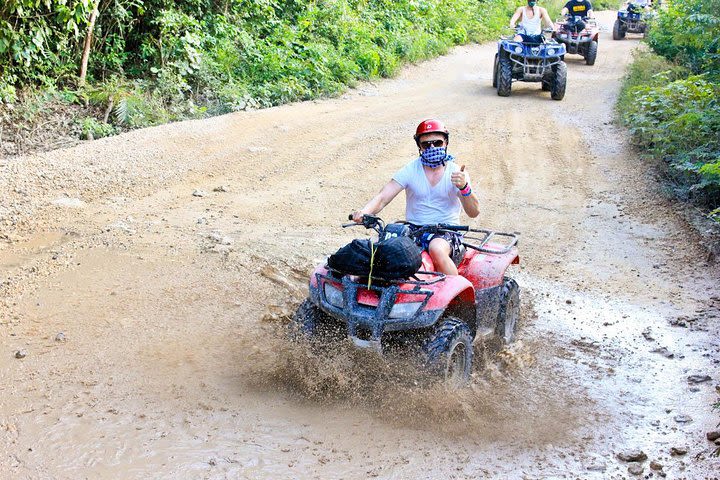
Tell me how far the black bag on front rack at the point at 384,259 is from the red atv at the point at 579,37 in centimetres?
1826

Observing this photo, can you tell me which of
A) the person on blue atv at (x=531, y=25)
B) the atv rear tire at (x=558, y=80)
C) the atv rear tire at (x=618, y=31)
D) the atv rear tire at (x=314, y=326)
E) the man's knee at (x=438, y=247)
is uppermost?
the man's knee at (x=438, y=247)

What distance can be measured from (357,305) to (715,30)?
10.1 metres

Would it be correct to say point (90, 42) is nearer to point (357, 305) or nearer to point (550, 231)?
point (550, 231)

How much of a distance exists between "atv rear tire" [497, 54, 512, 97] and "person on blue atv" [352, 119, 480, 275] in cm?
1102

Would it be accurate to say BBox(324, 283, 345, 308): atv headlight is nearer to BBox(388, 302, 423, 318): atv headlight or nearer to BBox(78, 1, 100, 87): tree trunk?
BBox(388, 302, 423, 318): atv headlight

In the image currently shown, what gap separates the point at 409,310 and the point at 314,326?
2.35 feet

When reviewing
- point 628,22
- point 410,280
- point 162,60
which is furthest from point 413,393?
point 628,22

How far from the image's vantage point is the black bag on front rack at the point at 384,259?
16.1ft

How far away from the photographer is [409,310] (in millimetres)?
4883

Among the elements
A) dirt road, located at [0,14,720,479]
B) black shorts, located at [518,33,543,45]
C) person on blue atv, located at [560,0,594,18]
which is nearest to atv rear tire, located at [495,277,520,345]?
dirt road, located at [0,14,720,479]

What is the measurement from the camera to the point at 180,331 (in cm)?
626

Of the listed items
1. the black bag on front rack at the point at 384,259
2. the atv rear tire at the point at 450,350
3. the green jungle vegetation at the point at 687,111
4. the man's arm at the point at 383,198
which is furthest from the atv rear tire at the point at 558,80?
the black bag on front rack at the point at 384,259

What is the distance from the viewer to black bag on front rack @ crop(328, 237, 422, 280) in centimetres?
489

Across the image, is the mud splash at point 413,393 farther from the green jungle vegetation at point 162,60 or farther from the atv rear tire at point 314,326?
the green jungle vegetation at point 162,60
